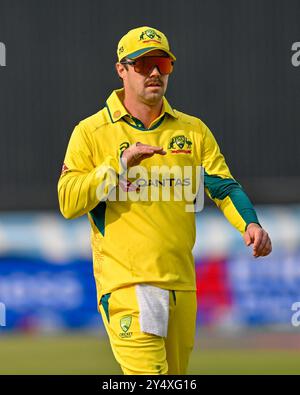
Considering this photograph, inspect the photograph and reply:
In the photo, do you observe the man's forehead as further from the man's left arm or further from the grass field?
the grass field

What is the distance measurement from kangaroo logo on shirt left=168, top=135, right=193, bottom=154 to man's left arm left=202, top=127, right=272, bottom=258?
99 millimetres

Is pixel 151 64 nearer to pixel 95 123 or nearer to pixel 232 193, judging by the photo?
pixel 95 123

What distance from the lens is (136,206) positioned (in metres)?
4.40

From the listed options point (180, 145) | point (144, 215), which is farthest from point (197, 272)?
point (144, 215)

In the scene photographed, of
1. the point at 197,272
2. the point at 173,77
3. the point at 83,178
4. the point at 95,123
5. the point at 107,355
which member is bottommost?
the point at 107,355

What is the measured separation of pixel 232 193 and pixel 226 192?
30 mm

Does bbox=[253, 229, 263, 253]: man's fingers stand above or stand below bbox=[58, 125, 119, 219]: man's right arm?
below

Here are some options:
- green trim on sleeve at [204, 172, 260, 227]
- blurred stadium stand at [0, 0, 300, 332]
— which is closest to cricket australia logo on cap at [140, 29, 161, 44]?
green trim on sleeve at [204, 172, 260, 227]

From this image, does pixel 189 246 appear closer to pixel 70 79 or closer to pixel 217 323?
pixel 217 323

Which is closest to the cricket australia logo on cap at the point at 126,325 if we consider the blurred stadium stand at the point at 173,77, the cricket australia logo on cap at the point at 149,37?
the cricket australia logo on cap at the point at 149,37

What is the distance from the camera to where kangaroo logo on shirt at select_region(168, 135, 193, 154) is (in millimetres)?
4508

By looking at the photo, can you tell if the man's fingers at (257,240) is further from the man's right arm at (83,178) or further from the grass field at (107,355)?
the grass field at (107,355)

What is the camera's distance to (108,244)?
14.5ft
